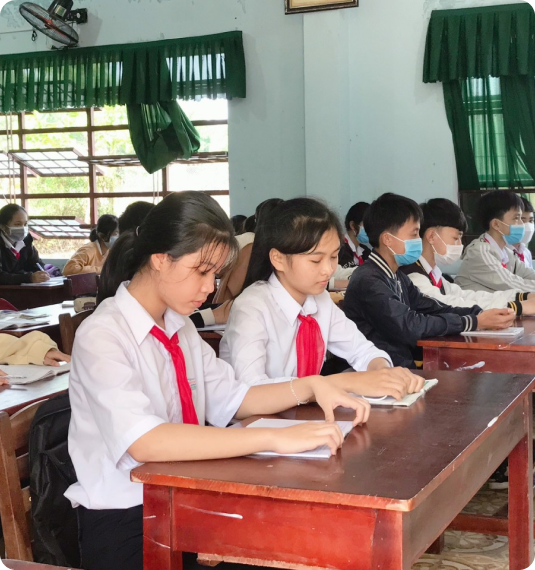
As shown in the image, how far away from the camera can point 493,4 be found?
5.98 meters

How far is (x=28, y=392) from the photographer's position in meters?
2.08

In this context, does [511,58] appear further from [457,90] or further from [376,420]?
[376,420]

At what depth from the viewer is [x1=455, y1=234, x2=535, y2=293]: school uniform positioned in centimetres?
425

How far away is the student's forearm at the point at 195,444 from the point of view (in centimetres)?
133

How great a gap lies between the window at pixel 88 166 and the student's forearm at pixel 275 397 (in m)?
5.59

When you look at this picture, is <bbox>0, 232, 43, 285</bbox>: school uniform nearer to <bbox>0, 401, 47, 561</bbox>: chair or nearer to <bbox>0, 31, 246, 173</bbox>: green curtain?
<bbox>0, 31, 246, 173</bbox>: green curtain

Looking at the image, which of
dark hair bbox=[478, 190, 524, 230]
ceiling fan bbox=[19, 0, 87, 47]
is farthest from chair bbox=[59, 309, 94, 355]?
ceiling fan bbox=[19, 0, 87, 47]

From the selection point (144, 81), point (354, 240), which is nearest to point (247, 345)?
point (354, 240)

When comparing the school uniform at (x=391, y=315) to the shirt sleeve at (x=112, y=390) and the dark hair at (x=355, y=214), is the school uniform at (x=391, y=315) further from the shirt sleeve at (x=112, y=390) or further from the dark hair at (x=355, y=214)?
the dark hair at (x=355, y=214)

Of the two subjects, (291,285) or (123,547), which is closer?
(123,547)

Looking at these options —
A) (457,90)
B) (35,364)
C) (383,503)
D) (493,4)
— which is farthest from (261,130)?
(383,503)

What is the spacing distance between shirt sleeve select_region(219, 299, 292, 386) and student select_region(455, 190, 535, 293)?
2.46 meters

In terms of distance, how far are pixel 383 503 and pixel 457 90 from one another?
17.9 ft

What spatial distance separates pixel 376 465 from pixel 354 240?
184 inches
